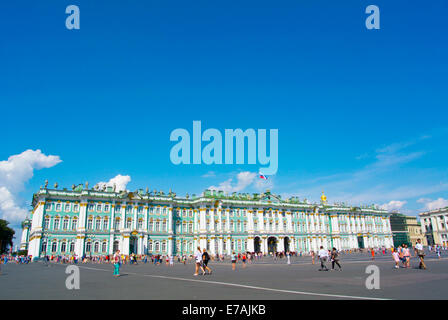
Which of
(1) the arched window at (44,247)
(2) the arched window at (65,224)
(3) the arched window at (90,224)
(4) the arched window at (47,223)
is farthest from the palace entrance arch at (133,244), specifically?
(4) the arched window at (47,223)

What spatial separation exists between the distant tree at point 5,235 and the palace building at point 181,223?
505 inches

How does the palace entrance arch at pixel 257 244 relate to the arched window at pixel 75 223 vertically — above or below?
below

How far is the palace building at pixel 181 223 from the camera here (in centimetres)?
6412

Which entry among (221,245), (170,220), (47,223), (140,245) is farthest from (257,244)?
(47,223)

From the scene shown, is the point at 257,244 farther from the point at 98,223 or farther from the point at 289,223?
the point at 98,223

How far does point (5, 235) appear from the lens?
101 meters

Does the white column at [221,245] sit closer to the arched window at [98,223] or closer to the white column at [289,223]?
the white column at [289,223]

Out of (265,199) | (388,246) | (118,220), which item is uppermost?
(265,199)

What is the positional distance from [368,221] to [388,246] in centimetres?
1281

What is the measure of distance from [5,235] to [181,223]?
6230 cm
